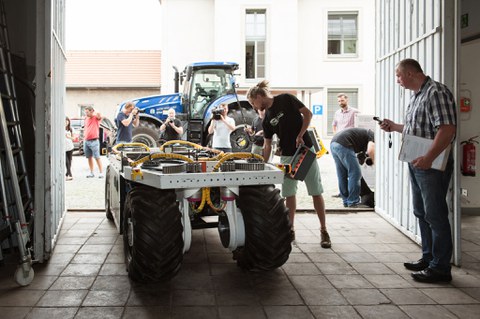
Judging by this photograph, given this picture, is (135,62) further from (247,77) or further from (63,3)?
(63,3)

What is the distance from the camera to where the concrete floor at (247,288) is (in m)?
3.61

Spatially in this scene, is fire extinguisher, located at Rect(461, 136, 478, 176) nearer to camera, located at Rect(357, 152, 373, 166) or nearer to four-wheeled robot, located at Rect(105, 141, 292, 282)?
camera, located at Rect(357, 152, 373, 166)

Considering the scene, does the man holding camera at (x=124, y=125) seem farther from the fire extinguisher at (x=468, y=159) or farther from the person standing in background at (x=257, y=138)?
the fire extinguisher at (x=468, y=159)

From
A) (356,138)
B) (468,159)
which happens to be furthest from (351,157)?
(468,159)

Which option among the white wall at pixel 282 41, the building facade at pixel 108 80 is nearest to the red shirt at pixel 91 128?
the white wall at pixel 282 41

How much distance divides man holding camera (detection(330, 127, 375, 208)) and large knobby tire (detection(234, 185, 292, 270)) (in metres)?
4.14

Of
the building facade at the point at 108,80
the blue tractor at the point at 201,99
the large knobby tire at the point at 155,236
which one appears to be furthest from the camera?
the building facade at the point at 108,80

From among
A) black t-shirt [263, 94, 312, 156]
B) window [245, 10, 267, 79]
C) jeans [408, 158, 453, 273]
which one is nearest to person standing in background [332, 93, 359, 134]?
black t-shirt [263, 94, 312, 156]

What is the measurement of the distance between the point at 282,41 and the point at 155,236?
16208 mm

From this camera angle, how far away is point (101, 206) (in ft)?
26.8

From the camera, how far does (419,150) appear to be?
431cm

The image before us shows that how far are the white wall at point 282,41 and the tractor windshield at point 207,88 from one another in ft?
22.5

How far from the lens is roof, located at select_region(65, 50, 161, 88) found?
25.5 meters

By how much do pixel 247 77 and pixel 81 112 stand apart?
33.2ft
